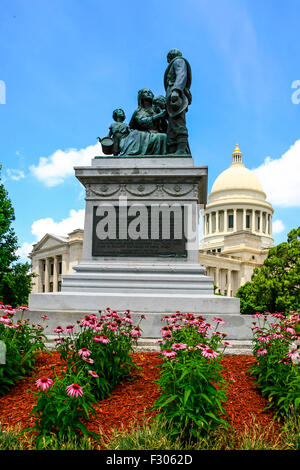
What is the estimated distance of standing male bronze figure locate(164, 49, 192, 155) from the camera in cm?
1201

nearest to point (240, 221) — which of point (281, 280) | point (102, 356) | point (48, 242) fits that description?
point (48, 242)

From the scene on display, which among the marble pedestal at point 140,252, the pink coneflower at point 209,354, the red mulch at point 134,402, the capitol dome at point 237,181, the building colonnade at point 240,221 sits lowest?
the red mulch at point 134,402

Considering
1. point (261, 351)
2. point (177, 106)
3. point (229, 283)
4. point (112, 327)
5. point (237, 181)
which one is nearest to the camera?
point (261, 351)

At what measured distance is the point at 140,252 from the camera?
10898mm

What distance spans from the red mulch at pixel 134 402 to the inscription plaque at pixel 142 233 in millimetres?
4372

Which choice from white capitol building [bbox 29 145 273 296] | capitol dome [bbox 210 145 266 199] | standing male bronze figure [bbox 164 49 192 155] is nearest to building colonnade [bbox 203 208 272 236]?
white capitol building [bbox 29 145 273 296]

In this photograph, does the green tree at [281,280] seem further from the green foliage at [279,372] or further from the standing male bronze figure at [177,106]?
the green foliage at [279,372]

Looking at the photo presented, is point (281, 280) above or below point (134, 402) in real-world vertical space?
above

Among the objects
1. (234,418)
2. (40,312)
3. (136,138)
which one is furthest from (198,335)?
(136,138)

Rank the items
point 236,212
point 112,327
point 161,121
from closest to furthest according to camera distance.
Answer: point 112,327 → point 161,121 → point 236,212

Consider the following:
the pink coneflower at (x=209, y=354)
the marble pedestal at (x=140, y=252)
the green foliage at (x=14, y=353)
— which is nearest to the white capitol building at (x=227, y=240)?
the marble pedestal at (x=140, y=252)

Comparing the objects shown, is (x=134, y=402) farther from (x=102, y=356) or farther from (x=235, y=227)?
(x=235, y=227)

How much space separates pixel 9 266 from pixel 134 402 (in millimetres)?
27673

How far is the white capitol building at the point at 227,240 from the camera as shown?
87688 mm
